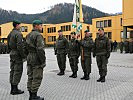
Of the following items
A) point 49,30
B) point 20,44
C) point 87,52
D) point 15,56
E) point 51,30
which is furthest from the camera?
point 49,30

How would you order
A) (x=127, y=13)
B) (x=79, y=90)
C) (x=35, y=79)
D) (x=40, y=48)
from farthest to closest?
(x=127, y=13) < (x=79, y=90) < (x=35, y=79) < (x=40, y=48)

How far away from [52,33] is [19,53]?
202ft

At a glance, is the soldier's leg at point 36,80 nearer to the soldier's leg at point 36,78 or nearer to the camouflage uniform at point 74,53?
the soldier's leg at point 36,78

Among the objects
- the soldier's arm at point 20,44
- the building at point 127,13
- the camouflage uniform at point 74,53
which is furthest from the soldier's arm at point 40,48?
the building at point 127,13

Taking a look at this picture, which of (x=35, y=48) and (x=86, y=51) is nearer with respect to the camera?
(x=35, y=48)

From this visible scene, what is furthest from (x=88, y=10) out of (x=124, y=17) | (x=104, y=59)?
(x=104, y=59)

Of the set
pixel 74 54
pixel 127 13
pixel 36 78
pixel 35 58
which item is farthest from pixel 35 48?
pixel 127 13

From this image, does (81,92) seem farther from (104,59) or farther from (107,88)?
(104,59)

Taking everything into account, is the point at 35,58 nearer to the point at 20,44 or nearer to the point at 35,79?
the point at 35,79

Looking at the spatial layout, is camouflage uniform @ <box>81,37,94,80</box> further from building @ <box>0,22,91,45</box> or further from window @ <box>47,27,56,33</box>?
window @ <box>47,27,56,33</box>

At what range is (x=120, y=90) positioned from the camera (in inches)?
290

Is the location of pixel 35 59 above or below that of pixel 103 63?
above

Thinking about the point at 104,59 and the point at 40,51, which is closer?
the point at 40,51

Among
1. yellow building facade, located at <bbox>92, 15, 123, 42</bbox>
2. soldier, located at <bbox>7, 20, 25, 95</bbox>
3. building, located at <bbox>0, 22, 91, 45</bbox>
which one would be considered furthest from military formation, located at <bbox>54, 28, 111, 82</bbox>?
building, located at <bbox>0, 22, 91, 45</bbox>
